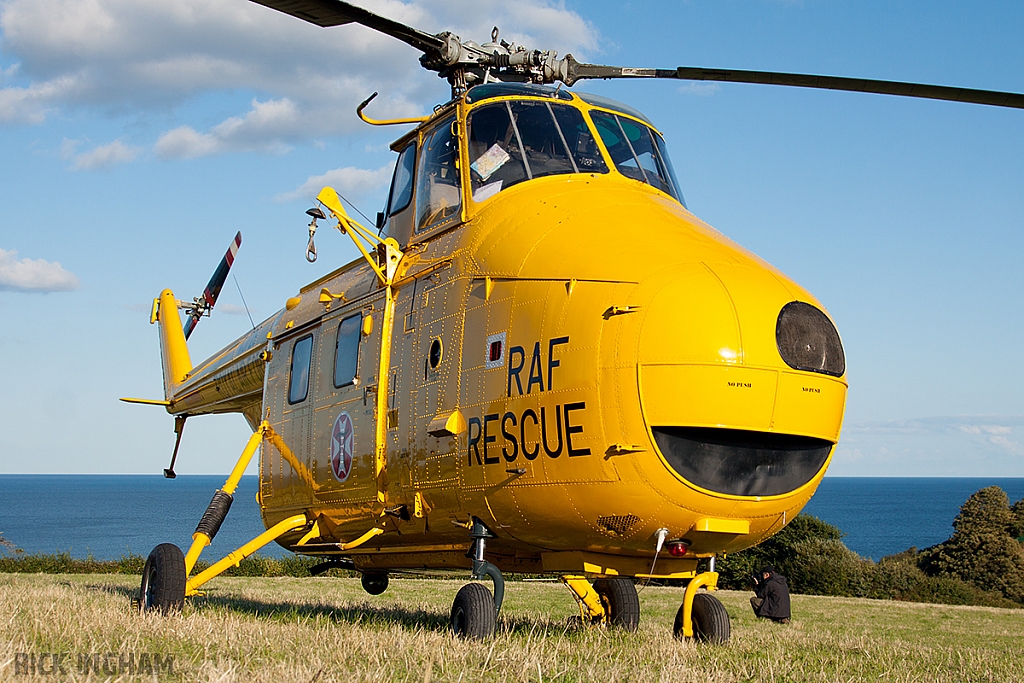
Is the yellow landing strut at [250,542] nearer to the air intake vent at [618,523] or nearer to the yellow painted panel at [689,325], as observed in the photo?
the air intake vent at [618,523]

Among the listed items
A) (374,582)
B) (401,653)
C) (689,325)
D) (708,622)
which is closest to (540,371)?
(689,325)

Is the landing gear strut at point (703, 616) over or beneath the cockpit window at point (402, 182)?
beneath

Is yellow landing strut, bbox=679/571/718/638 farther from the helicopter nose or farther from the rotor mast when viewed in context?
the rotor mast

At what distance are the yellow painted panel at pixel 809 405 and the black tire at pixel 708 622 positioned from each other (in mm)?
2044

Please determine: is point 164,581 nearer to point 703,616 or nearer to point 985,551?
point 703,616

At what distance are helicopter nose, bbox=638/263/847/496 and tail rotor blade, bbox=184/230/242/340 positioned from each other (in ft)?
35.8

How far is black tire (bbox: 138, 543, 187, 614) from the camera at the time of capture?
9.46 m

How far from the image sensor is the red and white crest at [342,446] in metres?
9.02

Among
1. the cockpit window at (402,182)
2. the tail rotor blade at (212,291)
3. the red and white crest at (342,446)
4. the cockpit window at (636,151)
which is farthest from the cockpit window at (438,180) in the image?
the tail rotor blade at (212,291)

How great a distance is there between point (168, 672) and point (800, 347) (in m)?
4.16

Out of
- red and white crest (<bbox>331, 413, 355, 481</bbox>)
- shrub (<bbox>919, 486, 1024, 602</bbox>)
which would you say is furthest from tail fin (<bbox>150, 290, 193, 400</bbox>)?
shrub (<bbox>919, 486, 1024, 602</bbox>)

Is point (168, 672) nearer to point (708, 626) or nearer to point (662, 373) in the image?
point (662, 373)

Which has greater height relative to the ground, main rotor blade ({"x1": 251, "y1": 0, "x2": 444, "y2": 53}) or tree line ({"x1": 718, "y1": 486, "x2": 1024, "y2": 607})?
main rotor blade ({"x1": 251, "y1": 0, "x2": 444, "y2": 53})

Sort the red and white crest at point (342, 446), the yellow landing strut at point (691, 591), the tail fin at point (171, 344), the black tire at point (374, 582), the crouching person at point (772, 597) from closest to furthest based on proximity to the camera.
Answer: the yellow landing strut at point (691, 591), the red and white crest at point (342, 446), the black tire at point (374, 582), the tail fin at point (171, 344), the crouching person at point (772, 597)
